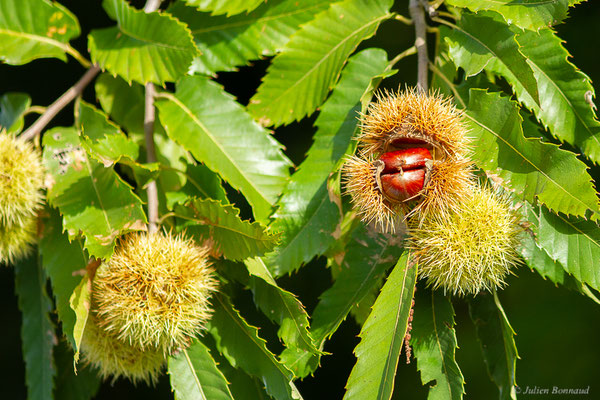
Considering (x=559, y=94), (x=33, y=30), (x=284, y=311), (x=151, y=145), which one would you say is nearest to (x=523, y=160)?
(x=559, y=94)

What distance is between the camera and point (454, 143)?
98 cm

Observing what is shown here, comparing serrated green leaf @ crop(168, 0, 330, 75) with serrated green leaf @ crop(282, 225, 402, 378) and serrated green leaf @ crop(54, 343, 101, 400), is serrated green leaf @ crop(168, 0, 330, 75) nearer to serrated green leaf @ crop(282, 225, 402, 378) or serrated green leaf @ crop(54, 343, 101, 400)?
serrated green leaf @ crop(282, 225, 402, 378)

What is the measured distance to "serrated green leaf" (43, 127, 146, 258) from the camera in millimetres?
1111

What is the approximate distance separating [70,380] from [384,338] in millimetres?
1102

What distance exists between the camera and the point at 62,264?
50.4 inches

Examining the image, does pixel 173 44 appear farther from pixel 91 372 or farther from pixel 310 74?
pixel 91 372

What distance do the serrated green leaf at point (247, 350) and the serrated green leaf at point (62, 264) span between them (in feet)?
1.06

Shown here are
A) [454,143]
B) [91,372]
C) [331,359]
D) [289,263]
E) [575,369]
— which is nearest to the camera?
[454,143]

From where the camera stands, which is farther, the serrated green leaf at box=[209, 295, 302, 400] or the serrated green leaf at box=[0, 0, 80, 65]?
the serrated green leaf at box=[0, 0, 80, 65]

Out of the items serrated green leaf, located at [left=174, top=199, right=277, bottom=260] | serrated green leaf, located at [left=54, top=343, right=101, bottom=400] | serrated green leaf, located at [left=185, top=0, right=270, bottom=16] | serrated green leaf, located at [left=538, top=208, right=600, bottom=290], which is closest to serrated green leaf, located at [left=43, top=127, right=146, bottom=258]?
serrated green leaf, located at [left=174, top=199, right=277, bottom=260]

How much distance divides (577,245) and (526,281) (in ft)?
3.67

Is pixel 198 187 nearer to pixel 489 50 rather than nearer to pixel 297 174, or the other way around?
pixel 297 174

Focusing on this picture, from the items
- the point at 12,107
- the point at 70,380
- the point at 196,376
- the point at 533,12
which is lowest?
the point at 70,380

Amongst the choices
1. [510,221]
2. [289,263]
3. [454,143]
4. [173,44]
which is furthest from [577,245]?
[173,44]
